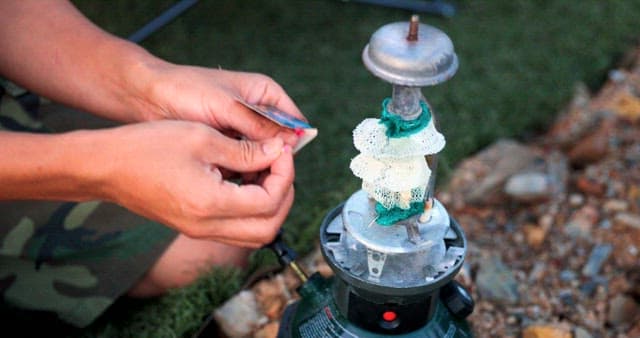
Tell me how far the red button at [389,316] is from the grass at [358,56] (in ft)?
2.32

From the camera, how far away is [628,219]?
1.73 metres

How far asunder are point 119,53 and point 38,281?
50 cm

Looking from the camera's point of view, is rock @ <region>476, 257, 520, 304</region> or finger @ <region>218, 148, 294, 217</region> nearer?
finger @ <region>218, 148, 294, 217</region>

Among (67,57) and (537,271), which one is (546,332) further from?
(67,57)

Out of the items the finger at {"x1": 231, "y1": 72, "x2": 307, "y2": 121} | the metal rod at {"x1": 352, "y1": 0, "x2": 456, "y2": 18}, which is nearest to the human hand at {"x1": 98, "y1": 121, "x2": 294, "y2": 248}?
the finger at {"x1": 231, "y1": 72, "x2": 307, "y2": 121}

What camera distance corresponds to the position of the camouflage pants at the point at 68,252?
4.76 ft

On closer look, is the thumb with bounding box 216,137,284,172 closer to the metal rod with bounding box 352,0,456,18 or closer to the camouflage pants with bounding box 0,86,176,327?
the camouflage pants with bounding box 0,86,176,327

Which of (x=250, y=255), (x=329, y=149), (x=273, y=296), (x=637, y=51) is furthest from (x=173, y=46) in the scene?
(x=637, y=51)

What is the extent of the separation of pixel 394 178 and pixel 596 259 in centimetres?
91

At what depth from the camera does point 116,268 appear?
149cm

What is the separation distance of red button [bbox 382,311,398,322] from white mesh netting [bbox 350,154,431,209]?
159mm

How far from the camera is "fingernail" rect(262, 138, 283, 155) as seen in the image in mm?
1140

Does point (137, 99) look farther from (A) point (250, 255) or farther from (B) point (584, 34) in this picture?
(B) point (584, 34)

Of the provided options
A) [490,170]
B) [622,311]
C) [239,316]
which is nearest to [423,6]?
[490,170]
